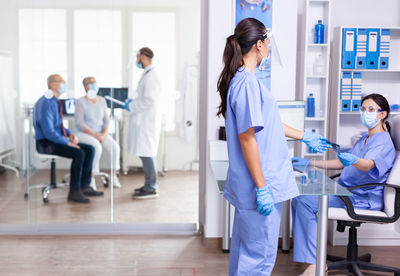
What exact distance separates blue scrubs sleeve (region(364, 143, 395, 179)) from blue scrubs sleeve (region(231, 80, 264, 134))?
1.09 meters

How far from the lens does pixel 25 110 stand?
12.6ft

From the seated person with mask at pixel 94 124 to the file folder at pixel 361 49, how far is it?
6.53ft

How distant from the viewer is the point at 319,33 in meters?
3.69

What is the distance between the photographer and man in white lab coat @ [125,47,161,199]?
378 centimetres

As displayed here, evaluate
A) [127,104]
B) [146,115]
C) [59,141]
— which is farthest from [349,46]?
[59,141]

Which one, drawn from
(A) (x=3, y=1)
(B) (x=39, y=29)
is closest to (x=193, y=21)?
(B) (x=39, y=29)

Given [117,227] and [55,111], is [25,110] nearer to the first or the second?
[55,111]

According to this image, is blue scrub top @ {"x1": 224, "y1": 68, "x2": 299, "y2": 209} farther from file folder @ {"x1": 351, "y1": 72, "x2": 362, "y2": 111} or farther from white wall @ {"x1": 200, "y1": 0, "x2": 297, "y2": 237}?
file folder @ {"x1": 351, "y1": 72, "x2": 362, "y2": 111}

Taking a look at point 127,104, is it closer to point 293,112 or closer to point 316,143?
point 293,112

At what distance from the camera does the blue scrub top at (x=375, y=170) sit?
285cm

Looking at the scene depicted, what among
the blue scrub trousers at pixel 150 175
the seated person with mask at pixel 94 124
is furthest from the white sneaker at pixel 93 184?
the blue scrub trousers at pixel 150 175

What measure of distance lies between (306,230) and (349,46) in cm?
161

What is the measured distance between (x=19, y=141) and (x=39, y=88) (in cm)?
45

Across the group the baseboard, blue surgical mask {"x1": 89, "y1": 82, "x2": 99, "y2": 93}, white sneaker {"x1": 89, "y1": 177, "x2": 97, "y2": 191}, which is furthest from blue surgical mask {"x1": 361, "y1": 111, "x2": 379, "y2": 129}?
white sneaker {"x1": 89, "y1": 177, "x2": 97, "y2": 191}
